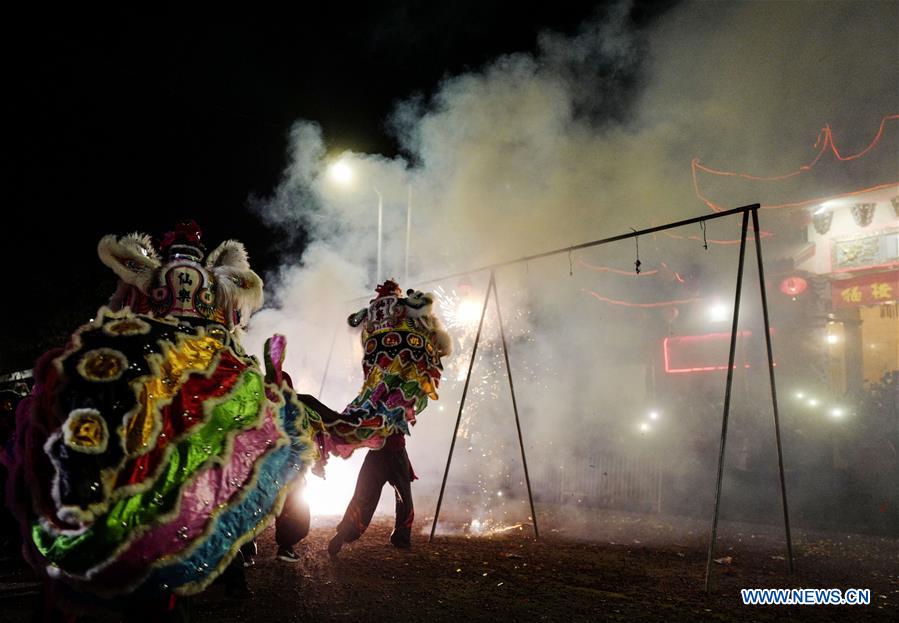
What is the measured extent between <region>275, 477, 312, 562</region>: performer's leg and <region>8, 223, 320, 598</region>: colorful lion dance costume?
2.21 meters

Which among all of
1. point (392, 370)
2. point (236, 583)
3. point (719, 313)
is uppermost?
point (719, 313)

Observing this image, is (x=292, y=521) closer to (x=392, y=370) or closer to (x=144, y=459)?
(x=392, y=370)

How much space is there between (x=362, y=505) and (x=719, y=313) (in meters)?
18.5

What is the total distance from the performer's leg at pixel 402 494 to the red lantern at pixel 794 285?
1773cm

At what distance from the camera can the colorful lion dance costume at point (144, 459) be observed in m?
2.10

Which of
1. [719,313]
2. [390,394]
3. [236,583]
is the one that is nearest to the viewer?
[236,583]

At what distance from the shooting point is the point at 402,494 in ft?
18.1

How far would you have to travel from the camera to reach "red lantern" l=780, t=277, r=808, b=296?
62.3 feet

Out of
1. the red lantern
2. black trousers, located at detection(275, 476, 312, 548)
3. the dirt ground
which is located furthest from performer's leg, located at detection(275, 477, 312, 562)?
the red lantern

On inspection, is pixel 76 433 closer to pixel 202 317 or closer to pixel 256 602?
pixel 202 317

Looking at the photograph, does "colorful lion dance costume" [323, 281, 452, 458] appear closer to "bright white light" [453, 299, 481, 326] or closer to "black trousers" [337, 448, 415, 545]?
"black trousers" [337, 448, 415, 545]

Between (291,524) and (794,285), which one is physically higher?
(794,285)

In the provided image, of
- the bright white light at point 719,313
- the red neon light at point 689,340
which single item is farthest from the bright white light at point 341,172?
the bright white light at point 719,313

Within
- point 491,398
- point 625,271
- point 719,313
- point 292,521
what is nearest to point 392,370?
point 292,521
